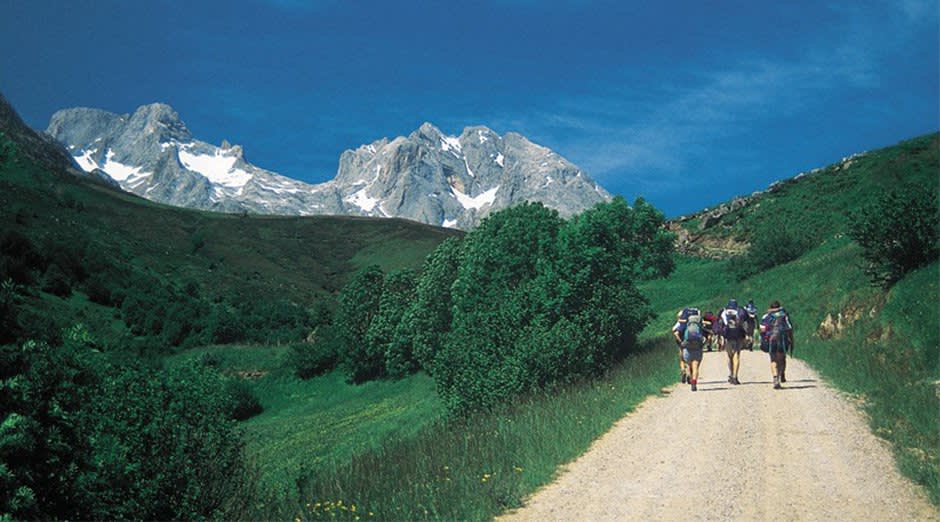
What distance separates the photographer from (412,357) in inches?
2410

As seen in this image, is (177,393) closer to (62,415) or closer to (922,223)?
(62,415)

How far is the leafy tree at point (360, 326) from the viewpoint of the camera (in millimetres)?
66062

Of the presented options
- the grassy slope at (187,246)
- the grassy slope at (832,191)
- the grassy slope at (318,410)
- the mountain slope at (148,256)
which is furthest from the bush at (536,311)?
the grassy slope at (187,246)

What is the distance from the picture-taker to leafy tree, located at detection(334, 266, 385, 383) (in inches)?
2601

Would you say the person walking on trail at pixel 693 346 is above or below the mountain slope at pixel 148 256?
below

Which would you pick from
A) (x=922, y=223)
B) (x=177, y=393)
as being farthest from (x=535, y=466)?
(x=922, y=223)

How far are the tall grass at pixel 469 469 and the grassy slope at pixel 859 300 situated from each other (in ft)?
17.0

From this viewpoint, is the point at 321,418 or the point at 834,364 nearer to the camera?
the point at 834,364

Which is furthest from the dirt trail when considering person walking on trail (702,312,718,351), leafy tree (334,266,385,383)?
leafy tree (334,266,385,383)

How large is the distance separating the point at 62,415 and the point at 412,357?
52.2 metres

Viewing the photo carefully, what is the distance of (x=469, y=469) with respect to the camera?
11.6 meters

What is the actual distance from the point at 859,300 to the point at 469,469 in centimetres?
2099

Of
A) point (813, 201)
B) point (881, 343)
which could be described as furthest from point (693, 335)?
point (813, 201)

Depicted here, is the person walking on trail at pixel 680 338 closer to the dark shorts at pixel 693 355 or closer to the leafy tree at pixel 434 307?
the dark shorts at pixel 693 355
